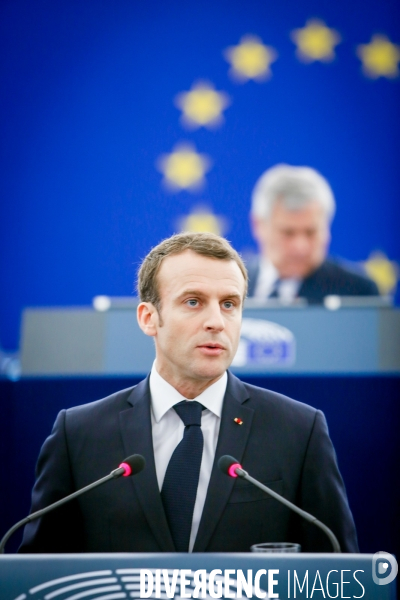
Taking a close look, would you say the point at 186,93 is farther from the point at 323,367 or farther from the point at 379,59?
the point at 323,367

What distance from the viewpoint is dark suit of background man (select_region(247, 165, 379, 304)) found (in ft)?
16.8

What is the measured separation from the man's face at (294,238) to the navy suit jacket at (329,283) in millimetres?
59

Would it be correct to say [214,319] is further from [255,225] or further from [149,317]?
[255,225]

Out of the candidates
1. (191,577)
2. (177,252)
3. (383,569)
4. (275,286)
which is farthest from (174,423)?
(275,286)

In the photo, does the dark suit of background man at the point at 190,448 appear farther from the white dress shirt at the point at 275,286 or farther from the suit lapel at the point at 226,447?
the white dress shirt at the point at 275,286

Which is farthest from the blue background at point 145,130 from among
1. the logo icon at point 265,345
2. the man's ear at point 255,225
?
the logo icon at point 265,345

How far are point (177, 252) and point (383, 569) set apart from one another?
92 centimetres

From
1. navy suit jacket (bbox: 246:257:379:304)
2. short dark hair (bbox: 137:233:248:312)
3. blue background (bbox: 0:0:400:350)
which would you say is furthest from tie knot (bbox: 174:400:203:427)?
blue background (bbox: 0:0:400:350)

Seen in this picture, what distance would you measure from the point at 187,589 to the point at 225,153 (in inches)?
163

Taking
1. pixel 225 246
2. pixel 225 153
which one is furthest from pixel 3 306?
pixel 225 246

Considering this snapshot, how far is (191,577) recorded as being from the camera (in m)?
1.60

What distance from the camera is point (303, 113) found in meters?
5.43

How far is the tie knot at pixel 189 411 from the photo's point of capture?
211 centimetres

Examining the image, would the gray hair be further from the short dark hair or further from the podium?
the podium
